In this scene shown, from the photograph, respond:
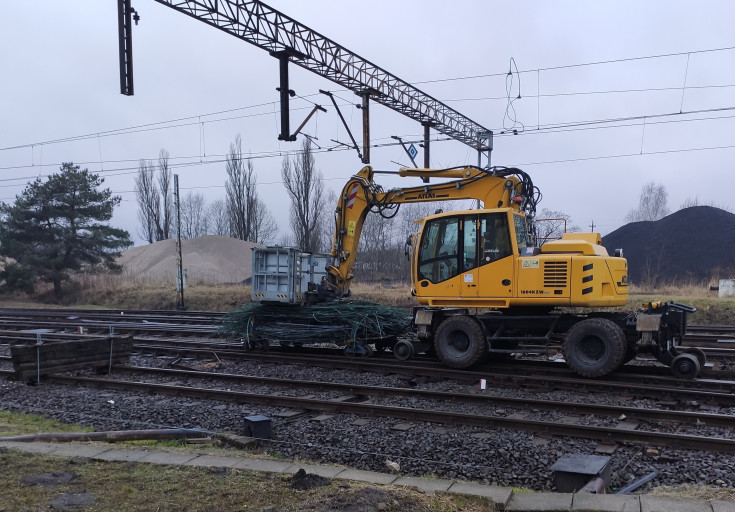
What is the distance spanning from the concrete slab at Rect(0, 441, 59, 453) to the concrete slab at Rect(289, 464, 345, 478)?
2.69 metres

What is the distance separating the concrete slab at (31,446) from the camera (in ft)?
20.8

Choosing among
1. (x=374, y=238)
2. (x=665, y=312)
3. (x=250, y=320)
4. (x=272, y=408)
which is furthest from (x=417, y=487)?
(x=374, y=238)

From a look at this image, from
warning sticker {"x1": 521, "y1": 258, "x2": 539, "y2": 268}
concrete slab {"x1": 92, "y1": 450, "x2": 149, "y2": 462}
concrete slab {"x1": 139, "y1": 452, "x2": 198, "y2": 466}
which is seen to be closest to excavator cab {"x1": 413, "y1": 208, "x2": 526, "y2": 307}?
warning sticker {"x1": 521, "y1": 258, "x2": 539, "y2": 268}

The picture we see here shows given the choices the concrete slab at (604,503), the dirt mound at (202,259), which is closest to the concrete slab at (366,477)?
Result: the concrete slab at (604,503)

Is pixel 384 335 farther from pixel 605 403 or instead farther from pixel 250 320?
pixel 605 403

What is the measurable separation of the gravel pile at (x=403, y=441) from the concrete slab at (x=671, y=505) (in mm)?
1106

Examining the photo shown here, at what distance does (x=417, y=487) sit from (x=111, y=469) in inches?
115

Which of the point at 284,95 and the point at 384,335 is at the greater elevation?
the point at 284,95

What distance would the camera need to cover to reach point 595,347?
413 inches

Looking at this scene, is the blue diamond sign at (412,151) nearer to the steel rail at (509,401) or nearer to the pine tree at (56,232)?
the steel rail at (509,401)

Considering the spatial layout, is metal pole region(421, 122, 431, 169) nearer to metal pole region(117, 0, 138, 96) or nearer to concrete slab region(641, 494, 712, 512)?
metal pole region(117, 0, 138, 96)

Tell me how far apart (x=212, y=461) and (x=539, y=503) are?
10.3ft

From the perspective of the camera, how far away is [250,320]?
1459 cm

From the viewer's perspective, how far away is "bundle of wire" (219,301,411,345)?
13.4 metres
